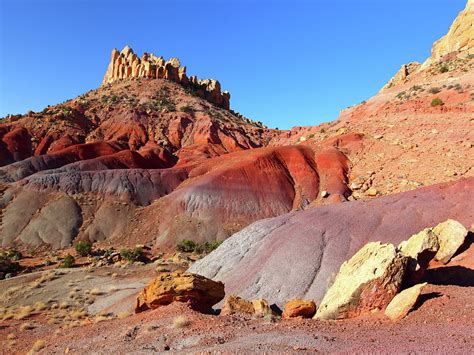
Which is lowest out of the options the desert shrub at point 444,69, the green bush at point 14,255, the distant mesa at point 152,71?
the green bush at point 14,255

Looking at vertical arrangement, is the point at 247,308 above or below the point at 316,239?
below

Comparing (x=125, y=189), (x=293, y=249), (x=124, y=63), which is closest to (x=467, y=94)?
(x=293, y=249)

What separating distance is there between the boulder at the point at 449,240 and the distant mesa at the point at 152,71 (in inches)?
3667

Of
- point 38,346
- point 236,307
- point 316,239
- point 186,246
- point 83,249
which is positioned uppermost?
point 83,249

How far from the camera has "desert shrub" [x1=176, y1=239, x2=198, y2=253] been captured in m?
35.3

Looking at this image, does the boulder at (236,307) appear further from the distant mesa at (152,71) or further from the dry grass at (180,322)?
the distant mesa at (152,71)

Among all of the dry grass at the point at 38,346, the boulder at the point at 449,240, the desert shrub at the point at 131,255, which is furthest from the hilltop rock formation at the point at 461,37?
the dry grass at the point at 38,346

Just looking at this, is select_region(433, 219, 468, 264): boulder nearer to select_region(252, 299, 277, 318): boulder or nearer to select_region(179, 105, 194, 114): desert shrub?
select_region(252, 299, 277, 318): boulder

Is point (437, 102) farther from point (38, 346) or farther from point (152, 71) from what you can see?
point (152, 71)

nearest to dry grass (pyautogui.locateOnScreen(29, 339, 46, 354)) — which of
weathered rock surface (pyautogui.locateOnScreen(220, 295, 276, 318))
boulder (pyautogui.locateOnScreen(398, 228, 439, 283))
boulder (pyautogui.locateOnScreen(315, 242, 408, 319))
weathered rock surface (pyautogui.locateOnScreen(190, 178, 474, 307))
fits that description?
weathered rock surface (pyautogui.locateOnScreen(220, 295, 276, 318))

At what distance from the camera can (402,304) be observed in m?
9.98

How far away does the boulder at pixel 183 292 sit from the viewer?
45.0ft

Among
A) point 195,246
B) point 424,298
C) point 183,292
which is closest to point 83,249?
point 195,246

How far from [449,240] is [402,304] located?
5.97 metres
